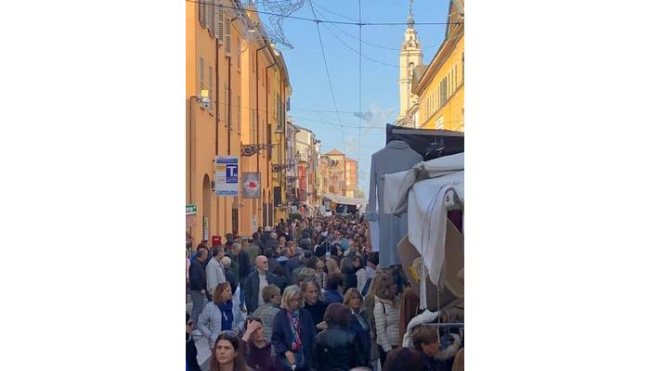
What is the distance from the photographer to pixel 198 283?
430 cm

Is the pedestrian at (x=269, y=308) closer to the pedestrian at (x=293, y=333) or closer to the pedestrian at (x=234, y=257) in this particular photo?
the pedestrian at (x=293, y=333)

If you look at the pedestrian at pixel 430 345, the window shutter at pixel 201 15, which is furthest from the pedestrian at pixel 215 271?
the window shutter at pixel 201 15

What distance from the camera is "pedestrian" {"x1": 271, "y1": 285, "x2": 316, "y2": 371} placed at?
443 cm

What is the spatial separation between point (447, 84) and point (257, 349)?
138 centimetres

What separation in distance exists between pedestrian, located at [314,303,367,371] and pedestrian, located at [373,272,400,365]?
13 centimetres

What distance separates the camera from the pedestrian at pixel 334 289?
4.63 m

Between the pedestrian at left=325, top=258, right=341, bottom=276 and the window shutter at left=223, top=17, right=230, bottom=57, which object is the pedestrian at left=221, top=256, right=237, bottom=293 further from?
the window shutter at left=223, top=17, right=230, bottom=57

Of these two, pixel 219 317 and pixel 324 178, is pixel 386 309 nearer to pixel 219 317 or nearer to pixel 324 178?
pixel 324 178

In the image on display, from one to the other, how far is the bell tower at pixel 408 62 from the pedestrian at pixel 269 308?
958 millimetres

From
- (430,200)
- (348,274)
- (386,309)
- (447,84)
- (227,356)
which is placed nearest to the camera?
(430,200)

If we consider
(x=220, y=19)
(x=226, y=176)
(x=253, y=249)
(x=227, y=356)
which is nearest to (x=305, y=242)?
(x=253, y=249)

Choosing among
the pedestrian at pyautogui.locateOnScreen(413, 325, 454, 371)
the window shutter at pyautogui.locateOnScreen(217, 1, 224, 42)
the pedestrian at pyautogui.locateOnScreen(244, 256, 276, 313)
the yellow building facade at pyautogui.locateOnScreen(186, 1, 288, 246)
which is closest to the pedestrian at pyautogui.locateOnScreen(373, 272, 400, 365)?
the pedestrian at pyautogui.locateOnScreen(413, 325, 454, 371)
